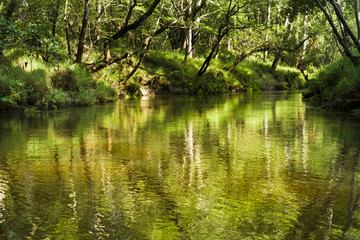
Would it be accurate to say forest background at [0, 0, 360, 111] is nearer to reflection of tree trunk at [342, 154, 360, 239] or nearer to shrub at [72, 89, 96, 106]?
shrub at [72, 89, 96, 106]

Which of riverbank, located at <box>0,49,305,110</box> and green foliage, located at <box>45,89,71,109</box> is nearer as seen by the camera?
riverbank, located at <box>0,49,305,110</box>

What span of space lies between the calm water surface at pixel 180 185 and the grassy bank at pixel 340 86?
17.4ft

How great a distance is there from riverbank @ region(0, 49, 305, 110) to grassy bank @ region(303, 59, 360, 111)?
10.6m

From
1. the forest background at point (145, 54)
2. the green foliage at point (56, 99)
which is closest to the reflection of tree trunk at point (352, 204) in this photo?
the forest background at point (145, 54)

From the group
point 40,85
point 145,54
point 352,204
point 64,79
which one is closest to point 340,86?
point 40,85

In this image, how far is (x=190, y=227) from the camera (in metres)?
3.42

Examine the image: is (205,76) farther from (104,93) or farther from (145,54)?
(104,93)

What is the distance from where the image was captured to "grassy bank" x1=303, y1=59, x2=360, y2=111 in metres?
14.0

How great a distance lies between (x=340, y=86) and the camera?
15.0 meters

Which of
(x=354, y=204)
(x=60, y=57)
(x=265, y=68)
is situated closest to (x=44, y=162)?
(x=354, y=204)

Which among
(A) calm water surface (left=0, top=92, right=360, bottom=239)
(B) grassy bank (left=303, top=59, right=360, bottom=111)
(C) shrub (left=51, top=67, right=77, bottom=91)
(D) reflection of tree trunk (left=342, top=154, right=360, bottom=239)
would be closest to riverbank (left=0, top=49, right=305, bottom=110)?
(C) shrub (left=51, top=67, right=77, bottom=91)

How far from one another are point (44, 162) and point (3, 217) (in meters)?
2.55

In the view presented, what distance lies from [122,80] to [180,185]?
22481 mm

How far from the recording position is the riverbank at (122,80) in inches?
639
